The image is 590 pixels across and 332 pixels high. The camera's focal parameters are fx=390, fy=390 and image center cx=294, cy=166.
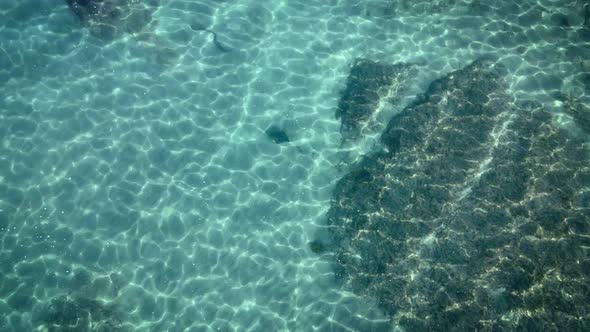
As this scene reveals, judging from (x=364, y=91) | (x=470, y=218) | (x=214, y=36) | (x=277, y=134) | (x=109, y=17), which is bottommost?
(x=470, y=218)

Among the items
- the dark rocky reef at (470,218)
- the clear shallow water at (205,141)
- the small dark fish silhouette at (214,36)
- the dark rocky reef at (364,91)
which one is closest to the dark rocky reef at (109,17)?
the clear shallow water at (205,141)

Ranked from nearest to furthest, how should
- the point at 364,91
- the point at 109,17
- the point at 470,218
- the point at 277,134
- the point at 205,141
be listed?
the point at 470,218 → the point at 205,141 → the point at 277,134 → the point at 364,91 → the point at 109,17

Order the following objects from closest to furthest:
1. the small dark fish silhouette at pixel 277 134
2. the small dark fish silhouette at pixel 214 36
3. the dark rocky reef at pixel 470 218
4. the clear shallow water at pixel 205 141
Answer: the dark rocky reef at pixel 470 218 → the clear shallow water at pixel 205 141 → the small dark fish silhouette at pixel 277 134 → the small dark fish silhouette at pixel 214 36

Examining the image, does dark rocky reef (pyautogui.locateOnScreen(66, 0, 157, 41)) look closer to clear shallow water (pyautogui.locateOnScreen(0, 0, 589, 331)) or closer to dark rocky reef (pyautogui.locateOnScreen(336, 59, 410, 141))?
clear shallow water (pyautogui.locateOnScreen(0, 0, 589, 331))

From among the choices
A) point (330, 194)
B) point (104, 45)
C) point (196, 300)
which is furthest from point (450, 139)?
point (104, 45)

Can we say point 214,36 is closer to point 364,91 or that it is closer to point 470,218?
point 364,91

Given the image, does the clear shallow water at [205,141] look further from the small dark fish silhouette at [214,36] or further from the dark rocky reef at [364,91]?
the dark rocky reef at [364,91]

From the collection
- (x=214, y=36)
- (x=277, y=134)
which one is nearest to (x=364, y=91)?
(x=277, y=134)

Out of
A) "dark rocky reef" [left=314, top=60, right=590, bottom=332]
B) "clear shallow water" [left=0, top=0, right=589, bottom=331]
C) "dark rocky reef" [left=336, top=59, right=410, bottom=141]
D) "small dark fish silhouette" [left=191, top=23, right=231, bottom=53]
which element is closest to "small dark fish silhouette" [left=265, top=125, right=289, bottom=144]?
"clear shallow water" [left=0, top=0, right=589, bottom=331]
